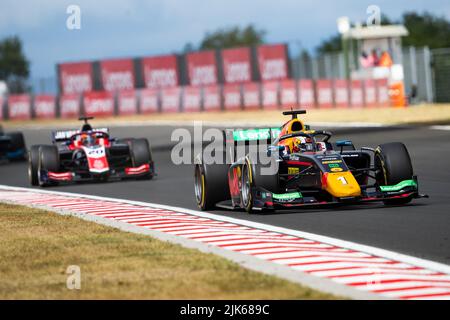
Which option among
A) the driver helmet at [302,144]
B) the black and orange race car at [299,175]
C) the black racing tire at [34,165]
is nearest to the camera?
the black and orange race car at [299,175]

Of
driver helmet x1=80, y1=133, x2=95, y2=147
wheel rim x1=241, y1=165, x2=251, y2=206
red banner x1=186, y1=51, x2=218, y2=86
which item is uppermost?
red banner x1=186, y1=51, x2=218, y2=86

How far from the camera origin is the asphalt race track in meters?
11.1

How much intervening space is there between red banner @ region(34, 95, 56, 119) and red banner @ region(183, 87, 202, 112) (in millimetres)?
7338

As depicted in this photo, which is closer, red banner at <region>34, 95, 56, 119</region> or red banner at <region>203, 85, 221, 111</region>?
red banner at <region>203, 85, 221, 111</region>

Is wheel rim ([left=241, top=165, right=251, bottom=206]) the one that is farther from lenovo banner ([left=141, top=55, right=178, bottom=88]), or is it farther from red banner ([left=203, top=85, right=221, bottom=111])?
lenovo banner ([left=141, top=55, right=178, bottom=88])

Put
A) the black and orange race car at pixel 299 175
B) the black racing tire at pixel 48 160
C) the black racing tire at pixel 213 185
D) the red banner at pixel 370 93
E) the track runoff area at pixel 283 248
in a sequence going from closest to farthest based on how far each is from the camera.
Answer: the track runoff area at pixel 283 248
the black and orange race car at pixel 299 175
the black racing tire at pixel 213 185
the black racing tire at pixel 48 160
the red banner at pixel 370 93

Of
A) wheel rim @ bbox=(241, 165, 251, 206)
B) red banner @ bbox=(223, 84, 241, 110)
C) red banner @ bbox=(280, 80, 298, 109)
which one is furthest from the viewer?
red banner @ bbox=(223, 84, 241, 110)

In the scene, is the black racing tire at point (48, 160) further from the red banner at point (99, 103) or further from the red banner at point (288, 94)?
the red banner at point (99, 103)

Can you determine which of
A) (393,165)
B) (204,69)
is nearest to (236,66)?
(204,69)

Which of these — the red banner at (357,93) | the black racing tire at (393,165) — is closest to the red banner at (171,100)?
the red banner at (357,93)

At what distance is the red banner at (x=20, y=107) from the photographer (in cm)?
5834

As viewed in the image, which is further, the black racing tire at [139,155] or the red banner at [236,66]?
the red banner at [236,66]

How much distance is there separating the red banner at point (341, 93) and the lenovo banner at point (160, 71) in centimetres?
1668

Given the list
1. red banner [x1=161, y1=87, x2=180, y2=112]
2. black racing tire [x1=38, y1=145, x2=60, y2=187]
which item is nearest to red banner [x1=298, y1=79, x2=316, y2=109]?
red banner [x1=161, y1=87, x2=180, y2=112]
